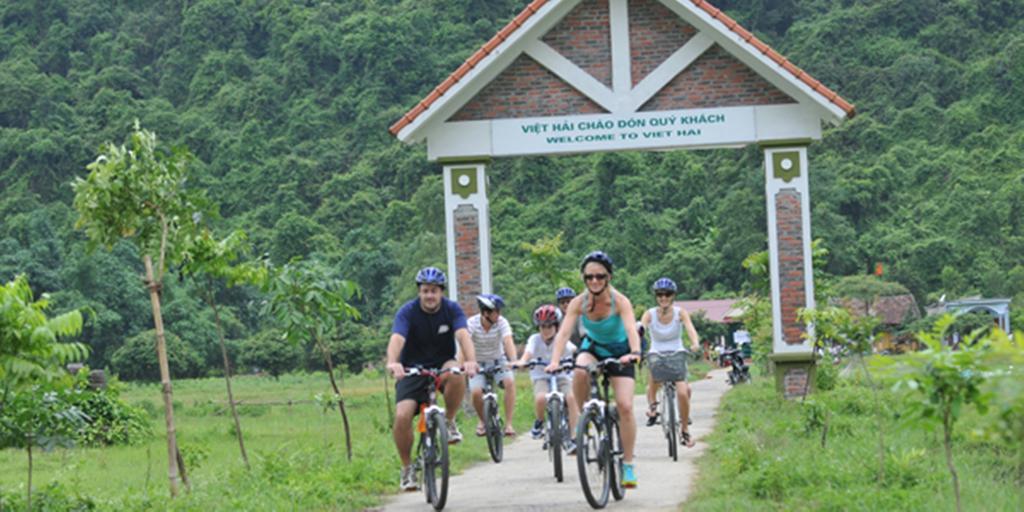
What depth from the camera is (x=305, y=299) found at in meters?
14.4

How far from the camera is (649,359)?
1409 cm

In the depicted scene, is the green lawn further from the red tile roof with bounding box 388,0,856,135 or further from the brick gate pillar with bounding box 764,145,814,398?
the red tile roof with bounding box 388,0,856,135

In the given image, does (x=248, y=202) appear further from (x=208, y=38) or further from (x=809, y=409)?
(x=809, y=409)

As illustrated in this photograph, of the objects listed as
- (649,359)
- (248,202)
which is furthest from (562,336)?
(248,202)

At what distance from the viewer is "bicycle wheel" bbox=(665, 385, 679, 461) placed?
536 inches

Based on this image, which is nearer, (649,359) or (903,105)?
(649,359)

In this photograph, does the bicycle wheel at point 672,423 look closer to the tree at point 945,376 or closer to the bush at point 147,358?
the tree at point 945,376

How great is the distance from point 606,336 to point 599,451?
39.5 inches

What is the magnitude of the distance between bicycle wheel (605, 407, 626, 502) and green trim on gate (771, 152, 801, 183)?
33.6ft

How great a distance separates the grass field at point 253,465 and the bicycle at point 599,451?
2.05 m

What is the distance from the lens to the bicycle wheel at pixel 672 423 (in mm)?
13617

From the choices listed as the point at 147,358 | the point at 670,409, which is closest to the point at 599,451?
the point at 670,409

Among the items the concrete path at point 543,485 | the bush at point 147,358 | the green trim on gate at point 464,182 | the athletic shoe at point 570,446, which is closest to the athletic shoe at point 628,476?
the concrete path at point 543,485

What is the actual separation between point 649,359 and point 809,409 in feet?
5.62
